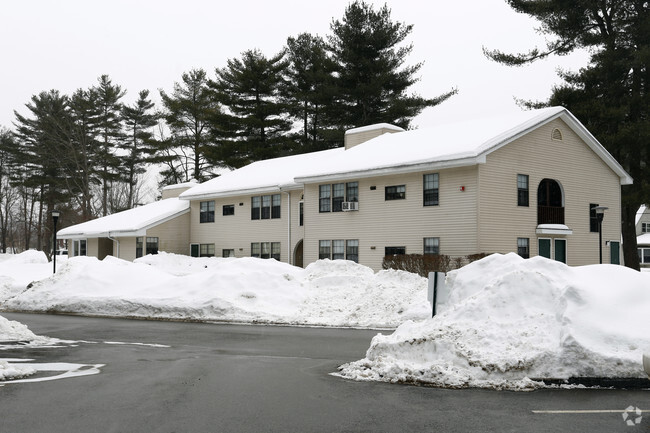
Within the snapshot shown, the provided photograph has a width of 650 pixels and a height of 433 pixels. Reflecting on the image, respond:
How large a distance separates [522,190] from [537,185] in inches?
41.8

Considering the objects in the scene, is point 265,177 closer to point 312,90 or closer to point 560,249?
point 560,249

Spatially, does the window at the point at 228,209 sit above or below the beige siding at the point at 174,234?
above

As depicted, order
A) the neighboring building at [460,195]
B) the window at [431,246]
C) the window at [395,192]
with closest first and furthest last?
the neighboring building at [460,195]
the window at [431,246]
the window at [395,192]

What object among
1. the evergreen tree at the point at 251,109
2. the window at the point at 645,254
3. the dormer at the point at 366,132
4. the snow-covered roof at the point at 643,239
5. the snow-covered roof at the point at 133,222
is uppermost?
the evergreen tree at the point at 251,109

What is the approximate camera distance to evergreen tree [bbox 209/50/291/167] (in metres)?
59.4

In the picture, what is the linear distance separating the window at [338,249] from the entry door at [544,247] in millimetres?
9324

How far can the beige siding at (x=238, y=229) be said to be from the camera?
119ft

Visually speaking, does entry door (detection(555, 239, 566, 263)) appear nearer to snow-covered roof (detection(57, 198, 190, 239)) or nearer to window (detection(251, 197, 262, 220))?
window (detection(251, 197, 262, 220))

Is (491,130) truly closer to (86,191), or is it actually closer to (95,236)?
(95,236)

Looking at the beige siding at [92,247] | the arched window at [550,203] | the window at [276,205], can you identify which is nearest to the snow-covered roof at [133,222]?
the beige siding at [92,247]

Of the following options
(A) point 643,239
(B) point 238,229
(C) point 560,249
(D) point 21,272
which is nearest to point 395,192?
(C) point 560,249

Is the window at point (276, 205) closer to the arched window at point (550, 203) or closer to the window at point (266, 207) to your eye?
the window at point (266, 207)

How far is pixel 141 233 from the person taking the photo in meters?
40.9

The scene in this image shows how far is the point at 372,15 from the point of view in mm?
54312
